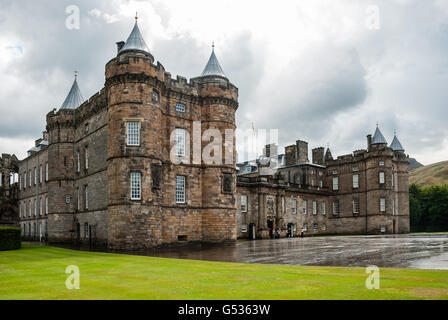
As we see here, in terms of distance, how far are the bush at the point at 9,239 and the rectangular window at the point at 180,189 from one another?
467 inches

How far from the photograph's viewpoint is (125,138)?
28.5m

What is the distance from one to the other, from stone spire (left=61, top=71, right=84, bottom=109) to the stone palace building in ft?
0.33

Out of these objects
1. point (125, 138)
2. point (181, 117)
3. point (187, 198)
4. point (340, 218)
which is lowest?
point (340, 218)

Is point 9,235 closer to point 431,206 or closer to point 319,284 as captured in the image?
point 319,284

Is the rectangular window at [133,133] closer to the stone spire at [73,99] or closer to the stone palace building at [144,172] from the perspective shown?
the stone palace building at [144,172]

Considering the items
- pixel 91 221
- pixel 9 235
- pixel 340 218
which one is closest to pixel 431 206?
pixel 340 218

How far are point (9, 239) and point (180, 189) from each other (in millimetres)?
12718

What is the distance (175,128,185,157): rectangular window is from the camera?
109 ft

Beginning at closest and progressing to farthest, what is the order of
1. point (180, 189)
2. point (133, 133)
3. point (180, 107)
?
point (133, 133), point (180, 189), point (180, 107)

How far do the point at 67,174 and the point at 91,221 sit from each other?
730 cm

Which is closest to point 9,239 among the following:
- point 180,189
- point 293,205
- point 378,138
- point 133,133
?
point 133,133

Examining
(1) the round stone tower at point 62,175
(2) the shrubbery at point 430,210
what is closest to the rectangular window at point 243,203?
(1) the round stone tower at point 62,175

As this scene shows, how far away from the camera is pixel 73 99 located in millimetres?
41250

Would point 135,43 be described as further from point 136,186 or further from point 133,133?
point 136,186
